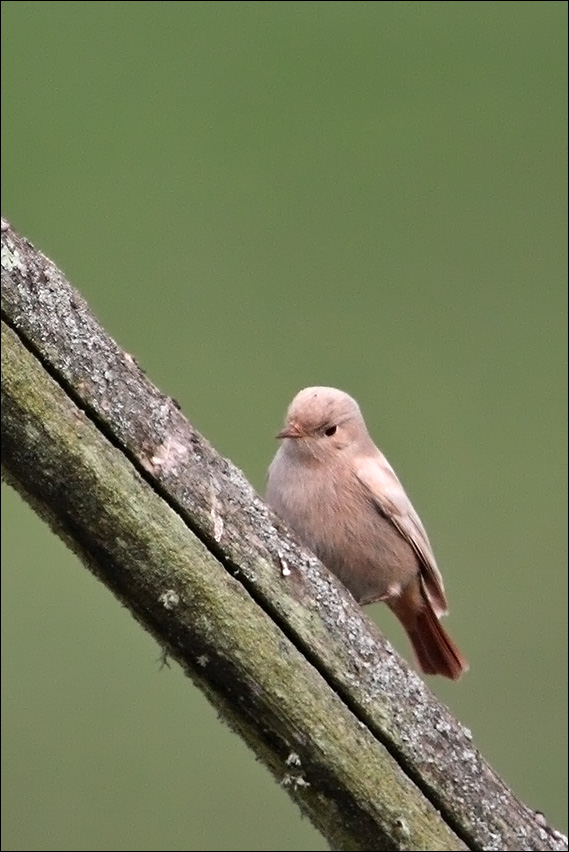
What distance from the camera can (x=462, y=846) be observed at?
5.08 feet

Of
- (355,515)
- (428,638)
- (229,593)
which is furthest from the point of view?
(428,638)

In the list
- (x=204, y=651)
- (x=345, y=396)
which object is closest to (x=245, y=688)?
(x=204, y=651)

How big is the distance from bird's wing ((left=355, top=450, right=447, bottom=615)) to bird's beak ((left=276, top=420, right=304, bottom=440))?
159mm

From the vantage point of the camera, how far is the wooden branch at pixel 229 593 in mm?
→ 1445

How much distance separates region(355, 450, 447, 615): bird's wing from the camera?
2.79 m

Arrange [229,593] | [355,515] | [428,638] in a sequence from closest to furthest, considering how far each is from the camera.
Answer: [229,593] < [355,515] < [428,638]

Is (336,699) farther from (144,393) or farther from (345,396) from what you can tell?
(345,396)

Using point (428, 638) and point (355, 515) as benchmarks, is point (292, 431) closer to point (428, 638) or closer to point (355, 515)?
point (355, 515)

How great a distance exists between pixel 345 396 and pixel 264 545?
1.42 meters

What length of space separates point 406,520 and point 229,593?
53.0 inches

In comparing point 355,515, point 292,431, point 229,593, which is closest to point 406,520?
point 355,515

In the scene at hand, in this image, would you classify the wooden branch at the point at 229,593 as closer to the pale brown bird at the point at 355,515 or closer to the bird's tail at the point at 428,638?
the pale brown bird at the point at 355,515

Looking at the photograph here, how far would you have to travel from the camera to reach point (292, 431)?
9.25ft

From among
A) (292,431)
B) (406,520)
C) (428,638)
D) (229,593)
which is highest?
(292,431)
